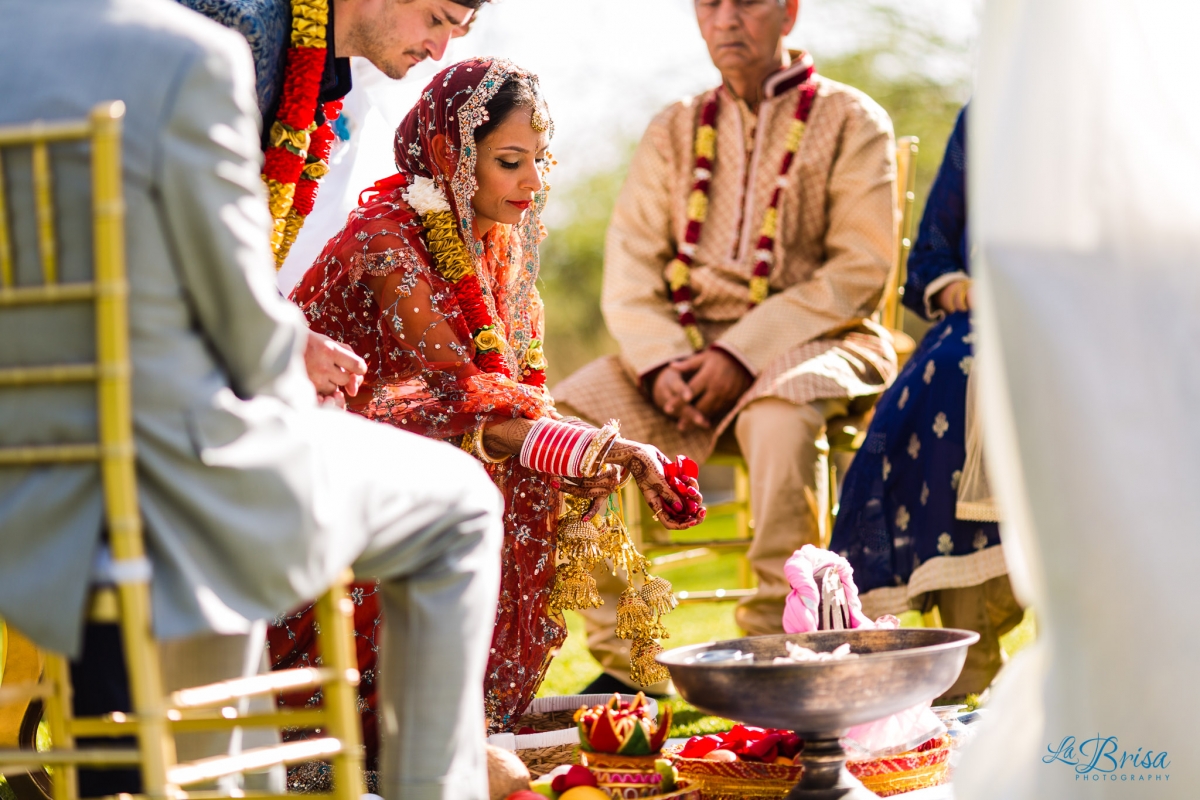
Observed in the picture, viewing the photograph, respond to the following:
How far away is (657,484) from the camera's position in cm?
301

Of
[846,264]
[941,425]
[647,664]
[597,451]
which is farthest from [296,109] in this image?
[846,264]

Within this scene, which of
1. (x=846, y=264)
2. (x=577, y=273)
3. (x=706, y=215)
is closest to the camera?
(x=846, y=264)

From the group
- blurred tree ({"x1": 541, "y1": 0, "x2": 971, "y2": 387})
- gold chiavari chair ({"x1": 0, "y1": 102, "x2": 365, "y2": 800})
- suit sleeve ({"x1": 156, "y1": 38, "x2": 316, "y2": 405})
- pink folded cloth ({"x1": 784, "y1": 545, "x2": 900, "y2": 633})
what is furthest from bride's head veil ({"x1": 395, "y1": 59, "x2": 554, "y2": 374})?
blurred tree ({"x1": 541, "y1": 0, "x2": 971, "y2": 387})

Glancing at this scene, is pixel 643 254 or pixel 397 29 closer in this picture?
pixel 397 29

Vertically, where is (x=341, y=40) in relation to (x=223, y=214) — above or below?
above

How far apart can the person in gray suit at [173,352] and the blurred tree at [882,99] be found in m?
16.0

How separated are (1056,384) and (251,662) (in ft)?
4.49

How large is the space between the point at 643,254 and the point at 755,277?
48 centimetres

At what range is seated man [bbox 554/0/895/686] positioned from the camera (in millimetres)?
4340

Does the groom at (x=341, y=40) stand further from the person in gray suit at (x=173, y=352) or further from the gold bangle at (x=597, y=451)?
the person in gray suit at (x=173, y=352)

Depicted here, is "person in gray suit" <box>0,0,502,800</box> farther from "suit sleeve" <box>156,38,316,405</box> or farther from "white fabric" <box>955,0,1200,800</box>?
"white fabric" <box>955,0,1200,800</box>

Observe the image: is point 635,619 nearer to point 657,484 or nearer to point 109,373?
point 657,484

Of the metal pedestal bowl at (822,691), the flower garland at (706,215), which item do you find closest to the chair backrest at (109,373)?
the metal pedestal bowl at (822,691)

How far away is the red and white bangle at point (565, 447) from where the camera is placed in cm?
296
